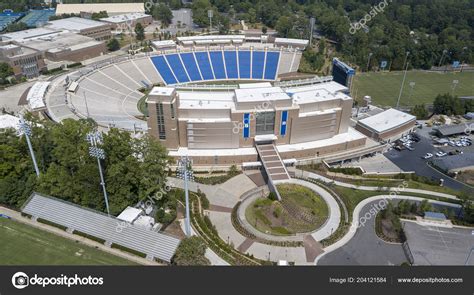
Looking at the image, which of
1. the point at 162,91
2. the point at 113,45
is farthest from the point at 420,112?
the point at 113,45

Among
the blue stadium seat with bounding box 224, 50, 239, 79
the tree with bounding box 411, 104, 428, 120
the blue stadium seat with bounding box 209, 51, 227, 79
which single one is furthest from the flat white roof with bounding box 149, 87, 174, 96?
the tree with bounding box 411, 104, 428, 120

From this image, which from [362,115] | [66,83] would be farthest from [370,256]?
[66,83]

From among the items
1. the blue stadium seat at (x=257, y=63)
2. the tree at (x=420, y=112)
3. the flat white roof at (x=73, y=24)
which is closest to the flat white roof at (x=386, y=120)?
the tree at (x=420, y=112)

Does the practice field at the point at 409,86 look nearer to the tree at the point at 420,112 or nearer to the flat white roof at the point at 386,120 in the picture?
the tree at the point at 420,112

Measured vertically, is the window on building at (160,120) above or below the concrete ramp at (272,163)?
above

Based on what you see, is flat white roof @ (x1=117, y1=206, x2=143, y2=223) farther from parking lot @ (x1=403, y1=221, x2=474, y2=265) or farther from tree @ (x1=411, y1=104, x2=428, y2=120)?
tree @ (x1=411, y1=104, x2=428, y2=120)
